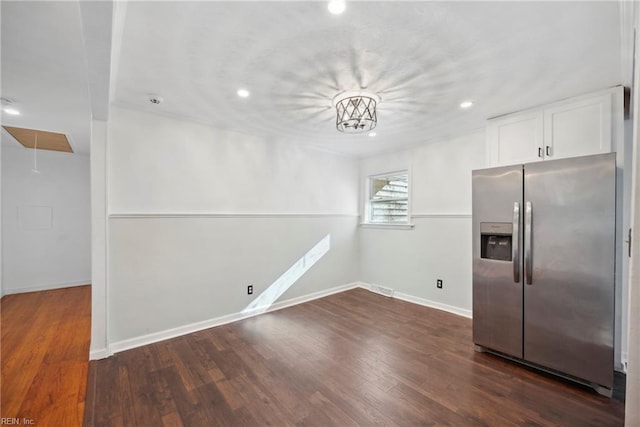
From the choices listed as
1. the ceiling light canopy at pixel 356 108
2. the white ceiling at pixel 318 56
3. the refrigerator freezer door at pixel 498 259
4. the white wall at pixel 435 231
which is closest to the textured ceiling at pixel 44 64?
the white ceiling at pixel 318 56

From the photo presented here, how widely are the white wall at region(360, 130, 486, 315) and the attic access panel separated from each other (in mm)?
5091

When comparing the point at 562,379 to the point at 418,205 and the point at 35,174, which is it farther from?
the point at 35,174

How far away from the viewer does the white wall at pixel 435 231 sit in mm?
3641

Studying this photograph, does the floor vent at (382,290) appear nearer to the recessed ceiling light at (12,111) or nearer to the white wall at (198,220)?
the white wall at (198,220)

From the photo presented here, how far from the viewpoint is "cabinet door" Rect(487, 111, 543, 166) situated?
2.75m

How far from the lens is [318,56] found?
1921 mm

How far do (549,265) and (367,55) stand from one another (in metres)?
2.29

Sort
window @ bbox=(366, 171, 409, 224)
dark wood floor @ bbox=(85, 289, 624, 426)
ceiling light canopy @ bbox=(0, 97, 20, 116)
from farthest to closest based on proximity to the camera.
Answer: window @ bbox=(366, 171, 409, 224), ceiling light canopy @ bbox=(0, 97, 20, 116), dark wood floor @ bbox=(85, 289, 624, 426)

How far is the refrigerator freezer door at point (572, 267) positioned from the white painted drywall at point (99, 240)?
12.9ft

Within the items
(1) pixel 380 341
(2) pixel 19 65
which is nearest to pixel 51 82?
(2) pixel 19 65

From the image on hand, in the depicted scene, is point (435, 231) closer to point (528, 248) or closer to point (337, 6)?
point (528, 248)

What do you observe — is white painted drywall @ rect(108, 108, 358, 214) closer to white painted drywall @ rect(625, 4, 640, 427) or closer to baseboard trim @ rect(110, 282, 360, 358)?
baseboard trim @ rect(110, 282, 360, 358)

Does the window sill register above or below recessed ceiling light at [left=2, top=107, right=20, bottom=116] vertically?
below

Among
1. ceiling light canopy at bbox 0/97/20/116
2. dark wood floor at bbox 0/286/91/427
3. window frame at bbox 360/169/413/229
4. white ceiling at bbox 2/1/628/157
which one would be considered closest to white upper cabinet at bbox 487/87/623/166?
white ceiling at bbox 2/1/628/157
